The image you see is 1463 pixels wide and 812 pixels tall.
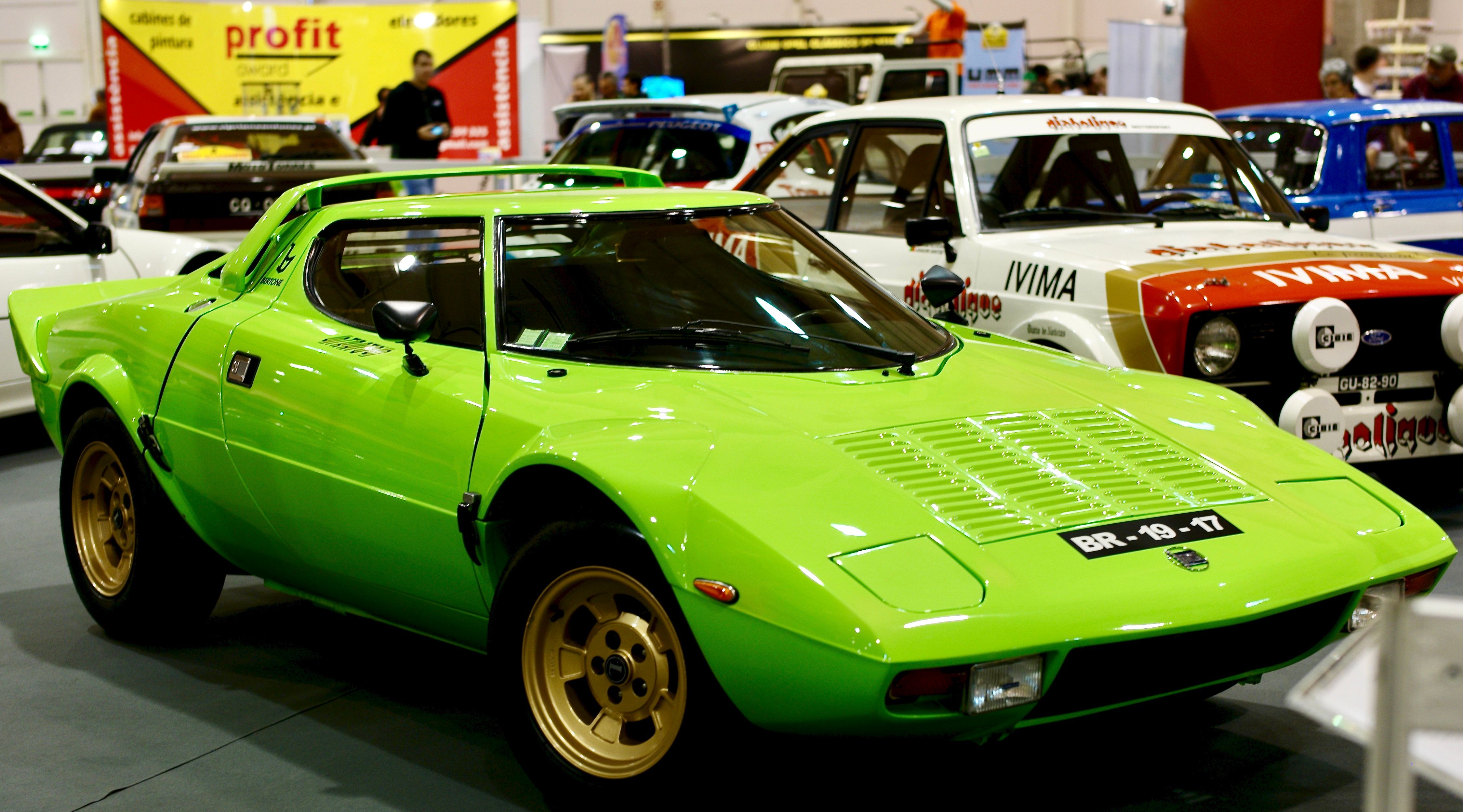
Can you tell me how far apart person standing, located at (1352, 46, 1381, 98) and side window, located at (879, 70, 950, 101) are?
10.6 ft

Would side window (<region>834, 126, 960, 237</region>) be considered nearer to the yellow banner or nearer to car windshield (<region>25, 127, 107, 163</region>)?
the yellow banner

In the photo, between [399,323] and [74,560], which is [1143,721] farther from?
[74,560]

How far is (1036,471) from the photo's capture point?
288cm

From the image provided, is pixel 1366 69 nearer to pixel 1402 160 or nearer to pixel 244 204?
pixel 1402 160

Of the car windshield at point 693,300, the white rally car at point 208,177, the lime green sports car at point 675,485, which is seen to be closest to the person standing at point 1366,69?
the white rally car at point 208,177

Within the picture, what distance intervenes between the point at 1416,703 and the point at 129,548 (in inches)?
143

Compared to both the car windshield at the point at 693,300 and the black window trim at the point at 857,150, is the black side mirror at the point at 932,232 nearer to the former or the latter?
the black window trim at the point at 857,150

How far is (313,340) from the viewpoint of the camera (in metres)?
3.56

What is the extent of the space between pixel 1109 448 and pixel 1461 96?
8917 mm

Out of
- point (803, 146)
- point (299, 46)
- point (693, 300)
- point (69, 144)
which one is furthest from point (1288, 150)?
point (69, 144)

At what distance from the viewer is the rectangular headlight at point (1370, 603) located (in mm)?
2809

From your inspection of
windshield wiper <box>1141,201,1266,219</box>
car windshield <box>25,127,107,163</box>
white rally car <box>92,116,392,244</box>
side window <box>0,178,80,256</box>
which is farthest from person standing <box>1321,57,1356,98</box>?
car windshield <box>25,127,107,163</box>

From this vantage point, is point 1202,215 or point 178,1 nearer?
point 1202,215

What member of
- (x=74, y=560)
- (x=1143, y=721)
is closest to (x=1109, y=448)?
(x=1143, y=721)
